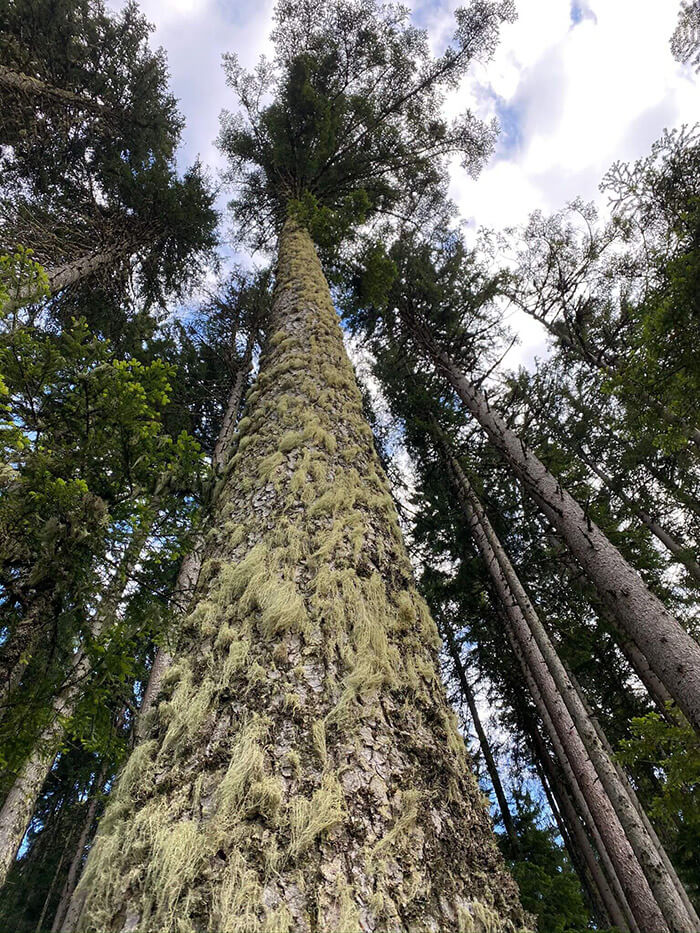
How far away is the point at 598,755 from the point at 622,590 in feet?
14.3

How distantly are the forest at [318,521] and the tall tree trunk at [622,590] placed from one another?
4cm

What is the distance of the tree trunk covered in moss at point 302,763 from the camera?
3.43 ft

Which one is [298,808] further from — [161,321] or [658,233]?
[658,233]

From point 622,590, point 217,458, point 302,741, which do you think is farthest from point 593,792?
point 217,458

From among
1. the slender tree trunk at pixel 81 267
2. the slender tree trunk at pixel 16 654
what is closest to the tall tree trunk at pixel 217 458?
the slender tree trunk at pixel 16 654

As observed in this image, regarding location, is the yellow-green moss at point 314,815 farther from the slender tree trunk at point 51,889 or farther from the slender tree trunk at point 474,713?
the slender tree trunk at point 51,889

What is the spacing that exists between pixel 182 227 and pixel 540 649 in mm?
11606

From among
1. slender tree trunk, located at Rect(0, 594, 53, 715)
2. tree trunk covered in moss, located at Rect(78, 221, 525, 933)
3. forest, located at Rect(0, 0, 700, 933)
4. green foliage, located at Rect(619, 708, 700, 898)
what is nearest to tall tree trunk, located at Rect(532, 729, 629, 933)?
forest, located at Rect(0, 0, 700, 933)

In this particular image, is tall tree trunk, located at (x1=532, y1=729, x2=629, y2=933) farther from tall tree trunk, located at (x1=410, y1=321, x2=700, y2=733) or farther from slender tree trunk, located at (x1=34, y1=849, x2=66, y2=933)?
slender tree trunk, located at (x1=34, y1=849, x2=66, y2=933)

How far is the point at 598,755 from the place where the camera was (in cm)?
769

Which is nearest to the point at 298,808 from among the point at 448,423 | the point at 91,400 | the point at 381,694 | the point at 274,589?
the point at 381,694

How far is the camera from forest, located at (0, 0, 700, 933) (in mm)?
1260

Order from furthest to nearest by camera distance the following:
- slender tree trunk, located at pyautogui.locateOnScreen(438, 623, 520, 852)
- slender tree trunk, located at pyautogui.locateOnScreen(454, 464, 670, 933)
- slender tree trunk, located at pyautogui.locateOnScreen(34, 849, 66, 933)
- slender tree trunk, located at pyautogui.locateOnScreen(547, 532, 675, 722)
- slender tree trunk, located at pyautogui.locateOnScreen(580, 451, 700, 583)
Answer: slender tree trunk, located at pyautogui.locateOnScreen(34, 849, 66, 933) < slender tree trunk, located at pyautogui.locateOnScreen(438, 623, 520, 852) < slender tree trunk, located at pyautogui.locateOnScreen(580, 451, 700, 583) < slender tree trunk, located at pyautogui.locateOnScreen(547, 532, 675, 722) < slender tree trunk, located at pyautogui.locateOnScreen(454, 464, 670, 933)

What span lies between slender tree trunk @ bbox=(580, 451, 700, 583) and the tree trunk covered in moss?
1155 centimetres
